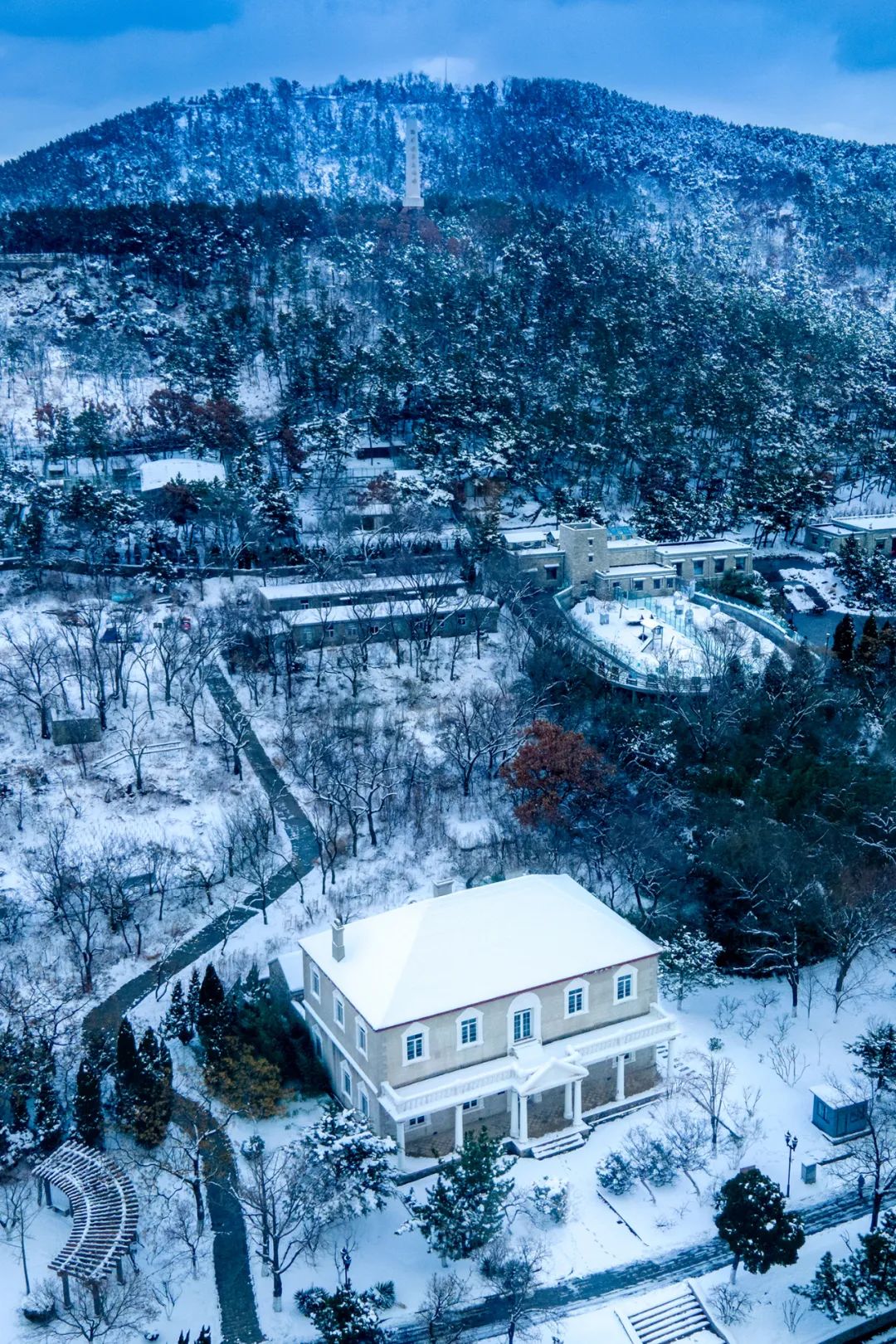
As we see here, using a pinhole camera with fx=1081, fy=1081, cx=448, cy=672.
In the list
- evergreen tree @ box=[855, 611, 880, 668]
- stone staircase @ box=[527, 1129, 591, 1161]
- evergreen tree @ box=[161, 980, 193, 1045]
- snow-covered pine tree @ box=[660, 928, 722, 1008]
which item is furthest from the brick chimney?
evergreen tree @ box=[855, 611, 880, 668]

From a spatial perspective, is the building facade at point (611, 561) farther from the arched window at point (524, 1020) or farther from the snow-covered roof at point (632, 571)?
the arched window at point (524, 1020)

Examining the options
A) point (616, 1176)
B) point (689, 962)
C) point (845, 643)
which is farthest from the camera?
point (845, 643)

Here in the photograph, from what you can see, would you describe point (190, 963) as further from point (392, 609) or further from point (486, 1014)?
point (392, 609)

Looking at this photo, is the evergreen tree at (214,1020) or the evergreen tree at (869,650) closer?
the evergreen tree at (214,1020)

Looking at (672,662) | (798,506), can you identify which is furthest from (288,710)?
(798,506)

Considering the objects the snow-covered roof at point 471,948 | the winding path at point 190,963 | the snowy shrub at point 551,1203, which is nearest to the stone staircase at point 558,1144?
the snowy shrub at point 551,1203

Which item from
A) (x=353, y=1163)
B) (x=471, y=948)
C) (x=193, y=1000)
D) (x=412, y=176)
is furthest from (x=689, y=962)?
(x=412, y=176)
